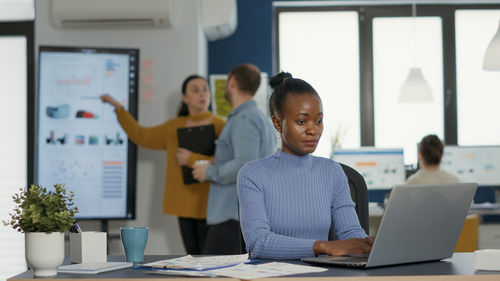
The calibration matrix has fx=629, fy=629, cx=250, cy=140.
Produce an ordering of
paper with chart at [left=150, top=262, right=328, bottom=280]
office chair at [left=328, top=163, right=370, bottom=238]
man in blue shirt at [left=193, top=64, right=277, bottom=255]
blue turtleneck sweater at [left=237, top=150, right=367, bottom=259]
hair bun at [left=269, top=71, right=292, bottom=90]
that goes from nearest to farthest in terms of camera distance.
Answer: paper with chart at [left=150, top=262, right=328, bottom=280] → blue turtleneck sweater at [left=237, top=150, right=367, bottom=259] → hair bun at [left=269, top=71, right=292, bottom=90] → office chair at [left=328, top=163, right=370, bottom=238] → man in blue shirt at [left=193, top=64, right=277, bottom=255]

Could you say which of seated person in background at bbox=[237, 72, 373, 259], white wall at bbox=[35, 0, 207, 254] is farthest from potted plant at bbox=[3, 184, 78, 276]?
white wall at bbox=[35, 0, 207, 254]

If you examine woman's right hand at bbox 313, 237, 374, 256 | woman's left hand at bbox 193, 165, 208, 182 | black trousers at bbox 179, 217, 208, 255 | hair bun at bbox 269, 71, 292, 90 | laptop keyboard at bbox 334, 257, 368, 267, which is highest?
hair bun at bbox 269, 71, 292, 90

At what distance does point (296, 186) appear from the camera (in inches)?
72.1

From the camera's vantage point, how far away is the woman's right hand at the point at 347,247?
1500 mm

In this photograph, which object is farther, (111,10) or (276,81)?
(111,10)

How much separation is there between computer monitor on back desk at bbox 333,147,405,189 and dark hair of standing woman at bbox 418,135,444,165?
0.73m

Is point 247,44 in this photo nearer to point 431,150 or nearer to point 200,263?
point 431,150

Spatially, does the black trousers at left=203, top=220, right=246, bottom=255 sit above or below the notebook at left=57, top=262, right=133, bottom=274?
below

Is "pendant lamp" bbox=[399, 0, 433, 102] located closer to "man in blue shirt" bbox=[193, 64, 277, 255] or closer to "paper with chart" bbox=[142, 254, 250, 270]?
"man in blue shirt" bbox=[193, 64, 277, 255]

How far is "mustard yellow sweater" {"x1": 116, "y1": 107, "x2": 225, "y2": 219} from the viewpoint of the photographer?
3.62m

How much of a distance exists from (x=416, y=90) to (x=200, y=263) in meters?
3.95

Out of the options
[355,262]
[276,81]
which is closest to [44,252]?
[355,262]

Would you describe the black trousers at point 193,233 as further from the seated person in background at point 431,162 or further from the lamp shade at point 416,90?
the lamp shade at point 416,90

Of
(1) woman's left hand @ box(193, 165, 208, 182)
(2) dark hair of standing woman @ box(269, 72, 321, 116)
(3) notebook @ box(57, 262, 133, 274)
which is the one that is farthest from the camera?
(1) woman's left hand @ box(193, 165, 208, 182)
